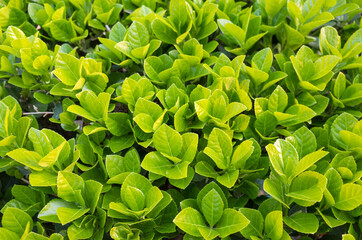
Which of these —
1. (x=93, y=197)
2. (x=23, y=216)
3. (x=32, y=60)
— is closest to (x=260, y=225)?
(x=93, y=197)

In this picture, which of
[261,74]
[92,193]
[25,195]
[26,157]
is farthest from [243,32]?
[25,195]

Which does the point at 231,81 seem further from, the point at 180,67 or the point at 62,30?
the point at 62,30

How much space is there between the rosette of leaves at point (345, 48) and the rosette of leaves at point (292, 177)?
64 cm

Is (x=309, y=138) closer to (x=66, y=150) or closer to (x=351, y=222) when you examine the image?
(x=351, y=222)

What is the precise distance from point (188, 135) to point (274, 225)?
0.49 metres

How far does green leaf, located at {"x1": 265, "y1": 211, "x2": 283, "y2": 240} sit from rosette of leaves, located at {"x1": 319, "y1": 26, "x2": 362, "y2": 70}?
3.11 ft

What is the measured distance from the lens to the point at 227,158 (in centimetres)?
140

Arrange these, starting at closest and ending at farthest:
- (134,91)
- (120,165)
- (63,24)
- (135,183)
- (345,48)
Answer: (135,183) < (120,165) < (134,91) < (345,48) < (63,24)

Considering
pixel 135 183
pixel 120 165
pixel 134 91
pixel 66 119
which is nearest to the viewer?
pixel 135 183

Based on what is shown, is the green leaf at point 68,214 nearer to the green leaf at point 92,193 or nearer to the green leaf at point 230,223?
the green leaf at point 92,193

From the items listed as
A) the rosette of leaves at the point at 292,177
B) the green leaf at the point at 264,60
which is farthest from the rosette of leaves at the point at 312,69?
the rosette of leaves at the point at 292,177

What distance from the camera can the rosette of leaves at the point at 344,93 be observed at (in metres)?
1.66

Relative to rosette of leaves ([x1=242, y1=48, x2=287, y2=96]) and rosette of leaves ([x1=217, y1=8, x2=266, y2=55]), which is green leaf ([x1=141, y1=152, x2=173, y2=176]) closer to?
rosette of leaves ([x1=242, y1=48, x2=287, y2=96])

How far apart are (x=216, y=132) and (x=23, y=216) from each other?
0.92m
